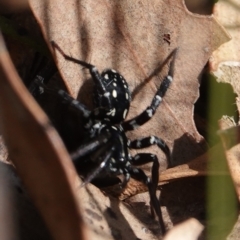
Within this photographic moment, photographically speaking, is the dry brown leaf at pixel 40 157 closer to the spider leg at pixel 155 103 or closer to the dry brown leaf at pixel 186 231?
the dry brown leaf at pixel 186 231

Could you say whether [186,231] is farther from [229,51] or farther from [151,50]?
[229,51]

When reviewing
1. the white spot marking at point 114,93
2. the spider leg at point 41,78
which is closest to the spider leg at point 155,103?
the white spot marking at point 114,93

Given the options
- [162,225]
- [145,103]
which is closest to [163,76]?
[145,103]

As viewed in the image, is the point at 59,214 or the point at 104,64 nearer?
the point at 59,214

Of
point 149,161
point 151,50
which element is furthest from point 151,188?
point 151,50

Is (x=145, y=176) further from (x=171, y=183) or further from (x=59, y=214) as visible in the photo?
(x=59, y=214)

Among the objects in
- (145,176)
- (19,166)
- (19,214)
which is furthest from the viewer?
(145,176)

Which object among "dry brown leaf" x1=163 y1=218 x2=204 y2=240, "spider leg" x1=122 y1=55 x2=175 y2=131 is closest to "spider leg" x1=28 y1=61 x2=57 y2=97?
"spider leg" x1=122 y1=55 x2=175 y2=131
